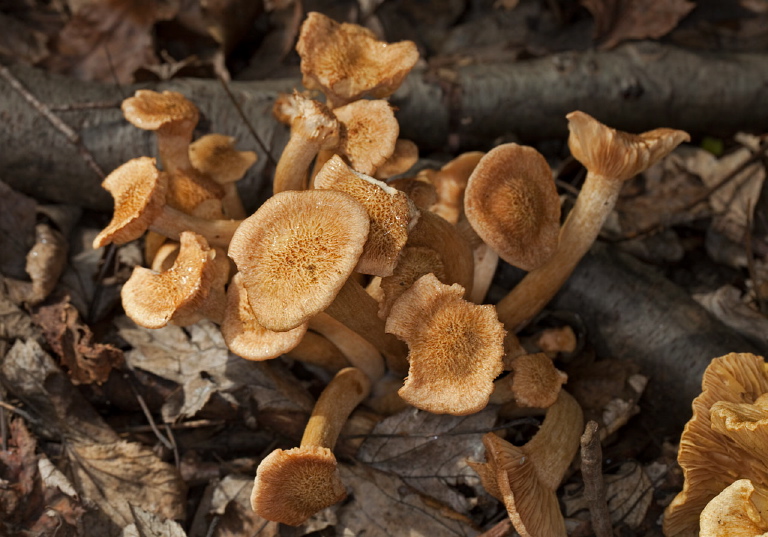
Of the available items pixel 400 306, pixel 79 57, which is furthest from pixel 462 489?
pixel 79 57

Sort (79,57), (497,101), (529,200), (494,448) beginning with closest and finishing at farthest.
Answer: (494,448) < (529,200) < (497,101) < (79,57)

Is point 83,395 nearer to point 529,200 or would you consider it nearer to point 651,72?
point 529,200

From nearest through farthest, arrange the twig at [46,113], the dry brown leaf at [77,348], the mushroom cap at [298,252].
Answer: the mushroom cap at [298,252] < the dry brown leaf at [77,348] < the twig at [46,113]

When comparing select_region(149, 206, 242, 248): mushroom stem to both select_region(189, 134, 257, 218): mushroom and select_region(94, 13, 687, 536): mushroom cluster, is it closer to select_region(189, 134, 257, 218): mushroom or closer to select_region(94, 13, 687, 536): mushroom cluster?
select_region(94, 13, 687, 536): mushroom cluster

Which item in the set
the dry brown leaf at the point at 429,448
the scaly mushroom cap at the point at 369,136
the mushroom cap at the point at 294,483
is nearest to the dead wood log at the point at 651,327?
the dry brown leaf at the point at 429,448

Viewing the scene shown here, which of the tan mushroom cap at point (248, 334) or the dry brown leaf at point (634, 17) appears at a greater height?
the dry brown leaf at point (634, 17)

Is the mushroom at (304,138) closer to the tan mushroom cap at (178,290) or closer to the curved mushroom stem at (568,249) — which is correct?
the tan mushroom cap at (178,290)
